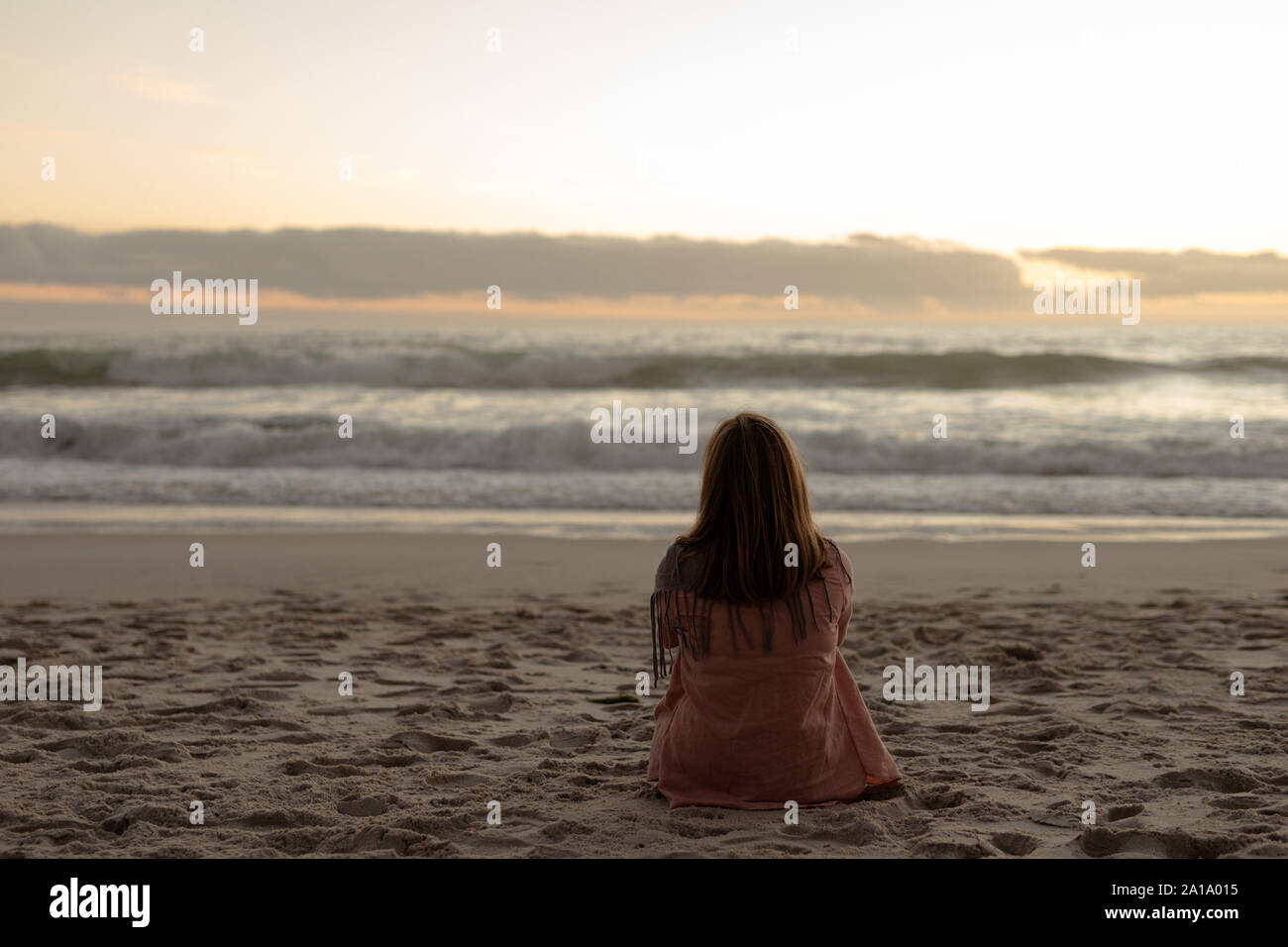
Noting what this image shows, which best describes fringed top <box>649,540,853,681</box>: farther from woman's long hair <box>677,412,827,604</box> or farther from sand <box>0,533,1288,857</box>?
sand <box>0,533,1288,857</box>

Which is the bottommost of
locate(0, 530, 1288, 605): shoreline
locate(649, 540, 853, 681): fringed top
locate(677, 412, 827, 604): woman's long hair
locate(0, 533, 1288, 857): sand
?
locate(0, 533, 1288, 857): sand

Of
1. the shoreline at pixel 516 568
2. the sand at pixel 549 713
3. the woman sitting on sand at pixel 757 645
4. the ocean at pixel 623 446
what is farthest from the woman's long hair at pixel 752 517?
the ocean at pixel 623 446

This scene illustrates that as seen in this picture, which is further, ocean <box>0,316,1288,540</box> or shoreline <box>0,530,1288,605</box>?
ocean <box>0,316,1288,540</box>

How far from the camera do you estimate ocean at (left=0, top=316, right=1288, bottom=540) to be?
11.5 m

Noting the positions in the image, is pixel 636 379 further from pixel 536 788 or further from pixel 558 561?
pixel 536 788

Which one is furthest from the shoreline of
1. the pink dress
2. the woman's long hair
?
the woman's long hair

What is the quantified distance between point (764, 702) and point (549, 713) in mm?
1610

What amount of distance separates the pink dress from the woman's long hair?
0.07 meters

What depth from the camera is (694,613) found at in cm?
343

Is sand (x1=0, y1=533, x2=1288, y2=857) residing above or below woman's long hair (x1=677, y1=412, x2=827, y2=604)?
below

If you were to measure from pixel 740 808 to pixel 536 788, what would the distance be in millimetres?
741

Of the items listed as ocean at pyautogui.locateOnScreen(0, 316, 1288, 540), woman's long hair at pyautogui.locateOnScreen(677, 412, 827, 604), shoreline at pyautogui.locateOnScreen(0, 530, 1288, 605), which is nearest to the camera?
woman's long hair at pyautogui.locateOnScreen(677, 412, 827, 604)

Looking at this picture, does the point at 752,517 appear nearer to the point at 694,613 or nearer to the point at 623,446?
the point at 694,613
